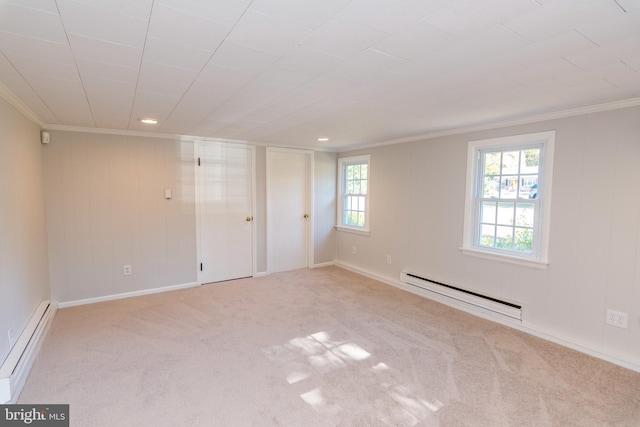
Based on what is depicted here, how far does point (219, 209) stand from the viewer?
4.69m

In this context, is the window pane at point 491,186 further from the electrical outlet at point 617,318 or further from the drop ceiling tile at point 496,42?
the drop ceiling tile at point 496,42

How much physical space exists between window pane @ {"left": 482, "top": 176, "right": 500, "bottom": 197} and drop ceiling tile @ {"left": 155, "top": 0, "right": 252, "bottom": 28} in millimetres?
3174

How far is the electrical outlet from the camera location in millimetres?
2574

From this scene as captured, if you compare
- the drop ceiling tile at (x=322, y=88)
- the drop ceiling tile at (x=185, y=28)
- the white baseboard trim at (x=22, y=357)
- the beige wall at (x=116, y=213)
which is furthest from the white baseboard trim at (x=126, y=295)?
the drop ceiling tile at (x=185, y=28)

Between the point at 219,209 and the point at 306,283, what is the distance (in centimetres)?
170

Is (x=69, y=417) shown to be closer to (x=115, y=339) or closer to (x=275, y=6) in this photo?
(x=115, y=339)

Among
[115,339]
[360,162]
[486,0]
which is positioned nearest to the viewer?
[486,0]

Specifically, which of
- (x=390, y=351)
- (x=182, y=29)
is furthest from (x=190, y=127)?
(x=390, y=351)

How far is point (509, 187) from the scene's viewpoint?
336 cm

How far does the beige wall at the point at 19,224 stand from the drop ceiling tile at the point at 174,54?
148cm

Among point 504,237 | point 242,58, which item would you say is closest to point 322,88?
point 242,58

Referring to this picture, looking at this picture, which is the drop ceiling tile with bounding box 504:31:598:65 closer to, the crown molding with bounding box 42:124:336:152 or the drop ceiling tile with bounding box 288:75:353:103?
the drop ceiling tile with bounding box 288:75:353:103

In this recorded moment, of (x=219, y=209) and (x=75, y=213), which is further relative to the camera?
(x=219, y=209)

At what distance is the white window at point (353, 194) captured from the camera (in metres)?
5.21
